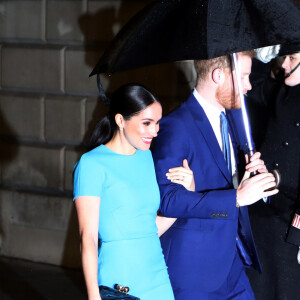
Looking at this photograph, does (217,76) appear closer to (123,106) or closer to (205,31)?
(205,31)

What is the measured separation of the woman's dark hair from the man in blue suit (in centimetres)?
27

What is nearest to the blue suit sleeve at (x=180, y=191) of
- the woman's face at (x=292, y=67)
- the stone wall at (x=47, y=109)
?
the woman's face at (x=292, y=67)

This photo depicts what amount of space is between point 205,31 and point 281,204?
4.09 feet

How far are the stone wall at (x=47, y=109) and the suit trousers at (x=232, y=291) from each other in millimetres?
3118

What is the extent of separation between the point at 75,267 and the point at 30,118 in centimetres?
137

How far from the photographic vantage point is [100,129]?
3.67 meters

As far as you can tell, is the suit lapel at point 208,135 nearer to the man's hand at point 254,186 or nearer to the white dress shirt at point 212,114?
the white dress shirt at point 212,114

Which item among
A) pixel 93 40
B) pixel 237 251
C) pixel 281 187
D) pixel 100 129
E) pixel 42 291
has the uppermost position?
pixel 93 40

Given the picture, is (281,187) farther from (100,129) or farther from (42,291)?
(42,291)

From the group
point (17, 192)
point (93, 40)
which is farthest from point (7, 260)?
point (93, 40)

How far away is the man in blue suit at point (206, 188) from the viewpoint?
3727 mm

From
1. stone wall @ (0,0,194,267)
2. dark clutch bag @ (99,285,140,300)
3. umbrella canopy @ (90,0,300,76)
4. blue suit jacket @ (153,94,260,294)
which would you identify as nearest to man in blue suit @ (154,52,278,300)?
blue suit jacket @ (153,94,260,294)

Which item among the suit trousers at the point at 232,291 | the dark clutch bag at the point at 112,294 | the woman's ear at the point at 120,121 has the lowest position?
the suit trousers at the point at 232,291


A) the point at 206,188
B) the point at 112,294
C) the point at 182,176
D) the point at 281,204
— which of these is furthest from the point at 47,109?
the point at 112,294
